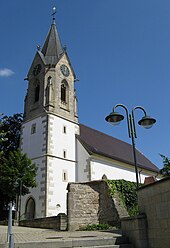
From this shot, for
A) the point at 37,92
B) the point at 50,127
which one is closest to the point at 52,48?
the point at 37,92

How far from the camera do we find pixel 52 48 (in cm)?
3375

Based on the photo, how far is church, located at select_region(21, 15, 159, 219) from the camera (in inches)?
979

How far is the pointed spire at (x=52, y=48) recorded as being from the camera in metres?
32.2

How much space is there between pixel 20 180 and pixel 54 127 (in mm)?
7082

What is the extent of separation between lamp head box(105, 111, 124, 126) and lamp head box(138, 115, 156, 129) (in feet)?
Answer: 2.65

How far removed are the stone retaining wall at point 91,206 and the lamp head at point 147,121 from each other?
6.28 metres

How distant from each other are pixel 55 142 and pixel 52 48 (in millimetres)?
13415

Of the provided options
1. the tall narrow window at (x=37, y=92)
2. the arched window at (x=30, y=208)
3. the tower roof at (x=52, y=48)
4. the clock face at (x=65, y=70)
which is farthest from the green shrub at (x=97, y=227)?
the tower roof at (x=52, y=48)

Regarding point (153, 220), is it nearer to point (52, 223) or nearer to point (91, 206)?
point (91, 206)

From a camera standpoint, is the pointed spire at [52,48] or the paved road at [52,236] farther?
the pointed spire at [52,48]

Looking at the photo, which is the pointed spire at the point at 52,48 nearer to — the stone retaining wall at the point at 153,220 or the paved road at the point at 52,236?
the paved road at the point at 52,236

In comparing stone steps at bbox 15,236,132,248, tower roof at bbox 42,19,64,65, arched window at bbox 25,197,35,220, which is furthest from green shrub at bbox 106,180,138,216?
tower roof at bbox 42,19,64,65

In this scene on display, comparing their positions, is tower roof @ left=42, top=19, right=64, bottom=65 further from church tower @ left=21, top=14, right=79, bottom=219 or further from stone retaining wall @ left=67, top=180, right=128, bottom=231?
stone retaining wall @ left=67, top=180, right=128, bottom=231

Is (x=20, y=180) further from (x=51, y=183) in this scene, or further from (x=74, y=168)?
(x=74, y=168)
